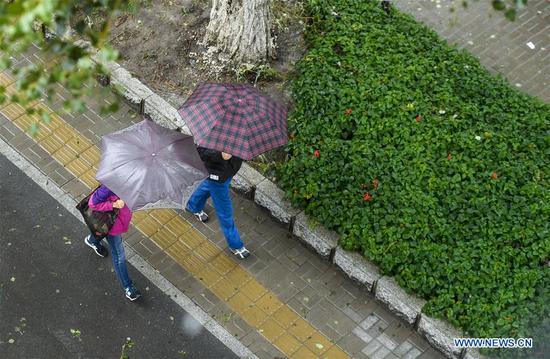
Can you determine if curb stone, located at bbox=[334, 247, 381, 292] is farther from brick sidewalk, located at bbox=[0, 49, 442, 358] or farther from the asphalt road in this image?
the asphalt road

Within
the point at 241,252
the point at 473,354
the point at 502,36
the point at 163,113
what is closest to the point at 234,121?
the point at 241,252

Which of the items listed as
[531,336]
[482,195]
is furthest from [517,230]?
[531,336]

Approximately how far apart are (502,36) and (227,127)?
17.2 feet

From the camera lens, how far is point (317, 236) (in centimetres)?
870

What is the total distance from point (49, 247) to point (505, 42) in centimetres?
658

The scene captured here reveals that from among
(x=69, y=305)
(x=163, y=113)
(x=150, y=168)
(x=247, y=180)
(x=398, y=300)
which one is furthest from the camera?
(x=163, y=113)

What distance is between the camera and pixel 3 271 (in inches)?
340

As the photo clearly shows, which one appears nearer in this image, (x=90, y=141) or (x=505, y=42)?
(x=90, y=141)

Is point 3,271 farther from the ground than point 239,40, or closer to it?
closer to it

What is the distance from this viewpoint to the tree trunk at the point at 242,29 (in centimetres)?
999

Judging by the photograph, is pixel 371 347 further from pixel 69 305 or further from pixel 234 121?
pixel 69 305

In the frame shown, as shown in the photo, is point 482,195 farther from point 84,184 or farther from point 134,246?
point 84,184

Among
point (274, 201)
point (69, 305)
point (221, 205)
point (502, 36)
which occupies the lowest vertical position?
point (69, 305)

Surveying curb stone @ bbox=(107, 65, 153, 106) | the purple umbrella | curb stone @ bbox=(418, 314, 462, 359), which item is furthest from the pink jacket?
curb stone @ bbox=(418, 314, 462, 359)
